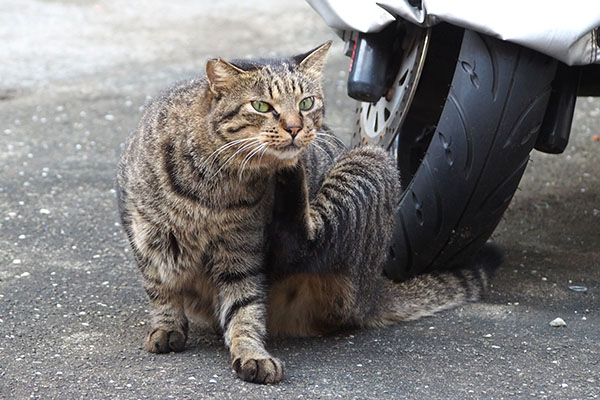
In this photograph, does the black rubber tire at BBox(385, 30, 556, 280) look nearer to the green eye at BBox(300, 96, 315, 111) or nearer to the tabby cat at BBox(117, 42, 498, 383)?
the tabby cat at BBox(117, 42, 498, 383)

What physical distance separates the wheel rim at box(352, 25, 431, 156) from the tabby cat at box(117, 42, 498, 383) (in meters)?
0.28

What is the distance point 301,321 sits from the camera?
124 inches

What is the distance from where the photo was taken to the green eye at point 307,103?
2.87 meters

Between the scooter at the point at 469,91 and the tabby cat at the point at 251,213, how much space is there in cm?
20

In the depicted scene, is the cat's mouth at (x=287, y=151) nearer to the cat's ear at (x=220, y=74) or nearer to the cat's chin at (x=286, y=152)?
the cat's chin at (x=286, y=152)

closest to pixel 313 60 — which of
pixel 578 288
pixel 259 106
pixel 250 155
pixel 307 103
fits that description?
pixel 307 103

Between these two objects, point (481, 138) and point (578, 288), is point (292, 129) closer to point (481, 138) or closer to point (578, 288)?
point (481, 138)

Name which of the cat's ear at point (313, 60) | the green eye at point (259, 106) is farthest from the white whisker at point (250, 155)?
the cat's ear at point (313, 60)

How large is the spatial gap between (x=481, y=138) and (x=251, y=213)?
32.0 inches

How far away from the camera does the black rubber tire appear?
2.99 meters

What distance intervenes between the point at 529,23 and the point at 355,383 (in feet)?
4.11

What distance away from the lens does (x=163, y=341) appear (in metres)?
2.88

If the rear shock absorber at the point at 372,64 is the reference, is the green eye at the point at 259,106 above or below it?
below

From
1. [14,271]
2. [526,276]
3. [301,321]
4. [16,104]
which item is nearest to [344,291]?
[301,321]
